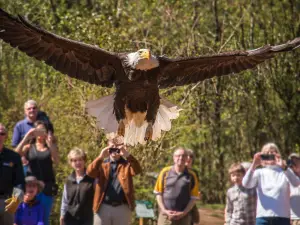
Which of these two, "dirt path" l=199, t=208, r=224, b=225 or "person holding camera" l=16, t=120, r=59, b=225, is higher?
"person holding camera" l=16, t=120, r=59, b=225

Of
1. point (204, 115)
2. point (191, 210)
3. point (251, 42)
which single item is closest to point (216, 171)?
point (204, 115)

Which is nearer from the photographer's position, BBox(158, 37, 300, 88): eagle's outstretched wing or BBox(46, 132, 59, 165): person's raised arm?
BBox(158, 37, 300, 88): eagle's outstretched wing

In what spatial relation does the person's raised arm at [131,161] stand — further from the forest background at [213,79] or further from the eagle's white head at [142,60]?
the forest background at [213,79]

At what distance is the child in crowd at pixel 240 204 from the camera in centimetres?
987

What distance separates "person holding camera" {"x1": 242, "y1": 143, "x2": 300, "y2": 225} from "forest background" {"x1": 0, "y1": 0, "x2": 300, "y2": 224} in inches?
153

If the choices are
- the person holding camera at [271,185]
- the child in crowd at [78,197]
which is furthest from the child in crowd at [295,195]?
the child in crowd at [78,197]

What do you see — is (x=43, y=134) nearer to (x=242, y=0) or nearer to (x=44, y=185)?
(x=44, y=185)

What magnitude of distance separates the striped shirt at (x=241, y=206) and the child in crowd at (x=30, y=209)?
2.09 m

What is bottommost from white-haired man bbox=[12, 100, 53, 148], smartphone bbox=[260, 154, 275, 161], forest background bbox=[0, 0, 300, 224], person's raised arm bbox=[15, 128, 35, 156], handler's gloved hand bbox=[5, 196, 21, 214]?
handler's gloved hand bbox=[5, 196, 21, 214]

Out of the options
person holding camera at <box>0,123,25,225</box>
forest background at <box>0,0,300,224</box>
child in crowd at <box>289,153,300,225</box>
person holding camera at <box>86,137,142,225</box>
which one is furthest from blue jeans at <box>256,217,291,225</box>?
forest background at <box>0,0,300,224</box>

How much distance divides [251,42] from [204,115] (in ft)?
5.38

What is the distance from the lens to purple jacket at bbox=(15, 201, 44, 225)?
944 centimetres

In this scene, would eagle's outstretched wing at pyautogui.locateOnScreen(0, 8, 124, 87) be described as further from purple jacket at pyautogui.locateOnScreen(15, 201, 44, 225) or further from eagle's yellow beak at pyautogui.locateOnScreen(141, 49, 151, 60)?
purple jacket at pyautogui.locateOnScreen(15, 201, 44, 225)

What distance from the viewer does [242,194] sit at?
994 centimetres
